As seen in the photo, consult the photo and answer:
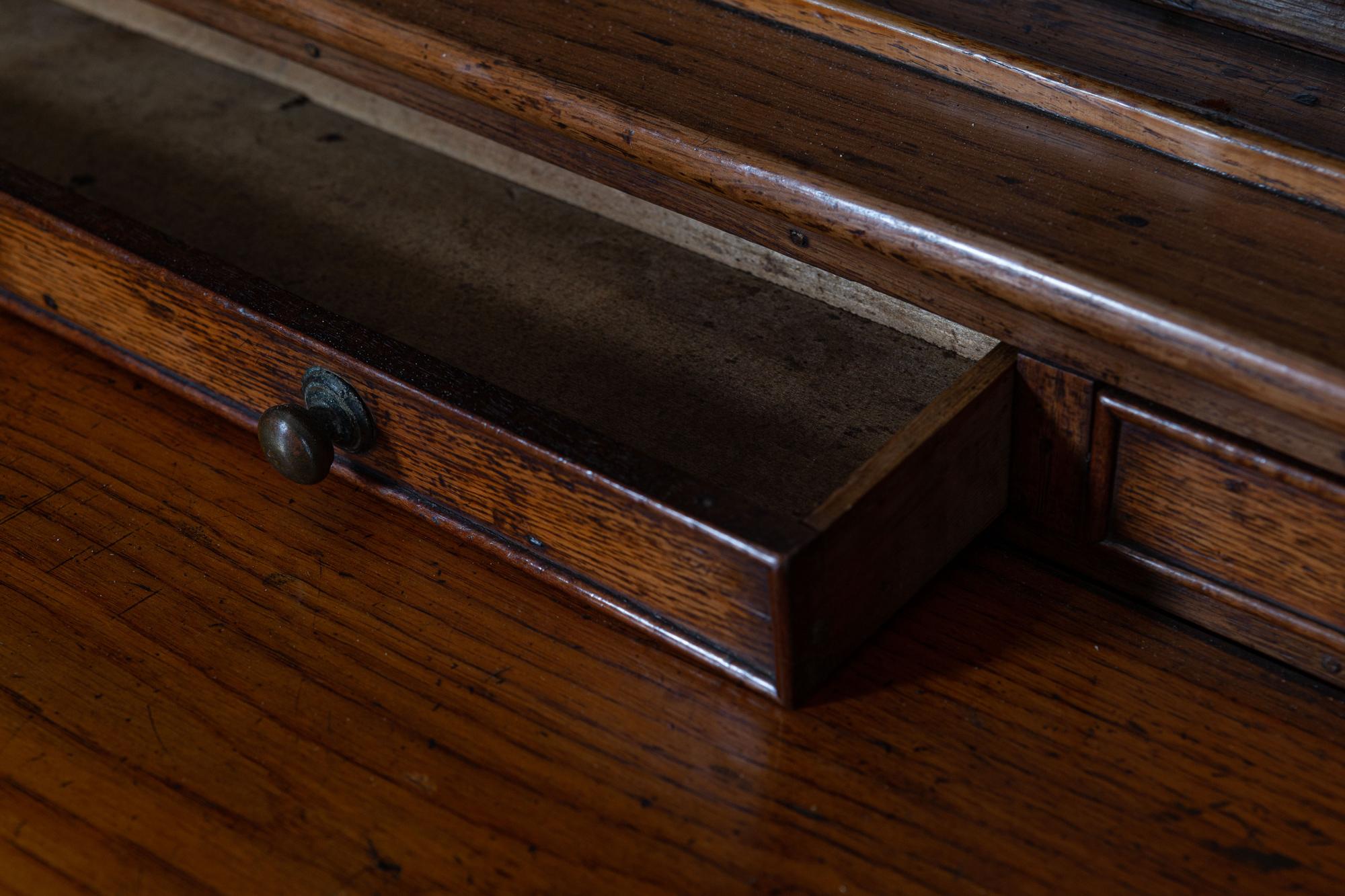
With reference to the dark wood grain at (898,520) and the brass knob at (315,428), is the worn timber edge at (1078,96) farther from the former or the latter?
the brass knob at (315,428)

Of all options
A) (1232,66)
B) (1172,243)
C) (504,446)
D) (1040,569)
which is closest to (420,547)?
(504,446)

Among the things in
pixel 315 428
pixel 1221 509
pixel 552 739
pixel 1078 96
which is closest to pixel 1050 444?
pixel 1221 509

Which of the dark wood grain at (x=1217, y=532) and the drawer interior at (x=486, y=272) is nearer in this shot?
the dark wood grain at (x=1217, y=532)

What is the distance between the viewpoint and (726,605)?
2.77 feet

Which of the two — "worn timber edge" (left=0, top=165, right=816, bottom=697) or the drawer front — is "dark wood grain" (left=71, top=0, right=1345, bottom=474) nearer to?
the drawer front

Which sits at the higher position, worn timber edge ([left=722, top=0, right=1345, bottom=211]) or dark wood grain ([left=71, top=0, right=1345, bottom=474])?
worn timber edge ([left=722, top=0, right=1345, bottom=211])

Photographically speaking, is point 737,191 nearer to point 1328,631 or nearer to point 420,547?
point 420,547

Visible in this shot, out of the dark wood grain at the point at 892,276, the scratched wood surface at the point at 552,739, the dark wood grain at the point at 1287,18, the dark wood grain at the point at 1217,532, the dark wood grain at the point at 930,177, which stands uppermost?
the dark wood grain at the point at 1287,18

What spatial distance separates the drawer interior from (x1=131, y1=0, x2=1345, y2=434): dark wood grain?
0.13 m

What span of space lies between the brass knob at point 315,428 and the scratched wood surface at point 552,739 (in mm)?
78

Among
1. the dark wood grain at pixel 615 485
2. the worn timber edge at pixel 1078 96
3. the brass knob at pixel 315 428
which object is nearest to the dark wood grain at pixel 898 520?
the dark wood grain at pixel 615 485

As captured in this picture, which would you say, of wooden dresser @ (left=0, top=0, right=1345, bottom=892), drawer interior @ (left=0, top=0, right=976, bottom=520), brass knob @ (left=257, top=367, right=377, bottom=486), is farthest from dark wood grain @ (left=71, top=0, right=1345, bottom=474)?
brass knob @ (left=257, top=367, right=377, bottom=486)

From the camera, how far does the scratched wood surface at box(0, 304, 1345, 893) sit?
2.59 ft

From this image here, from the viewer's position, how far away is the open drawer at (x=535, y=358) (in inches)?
33.3
